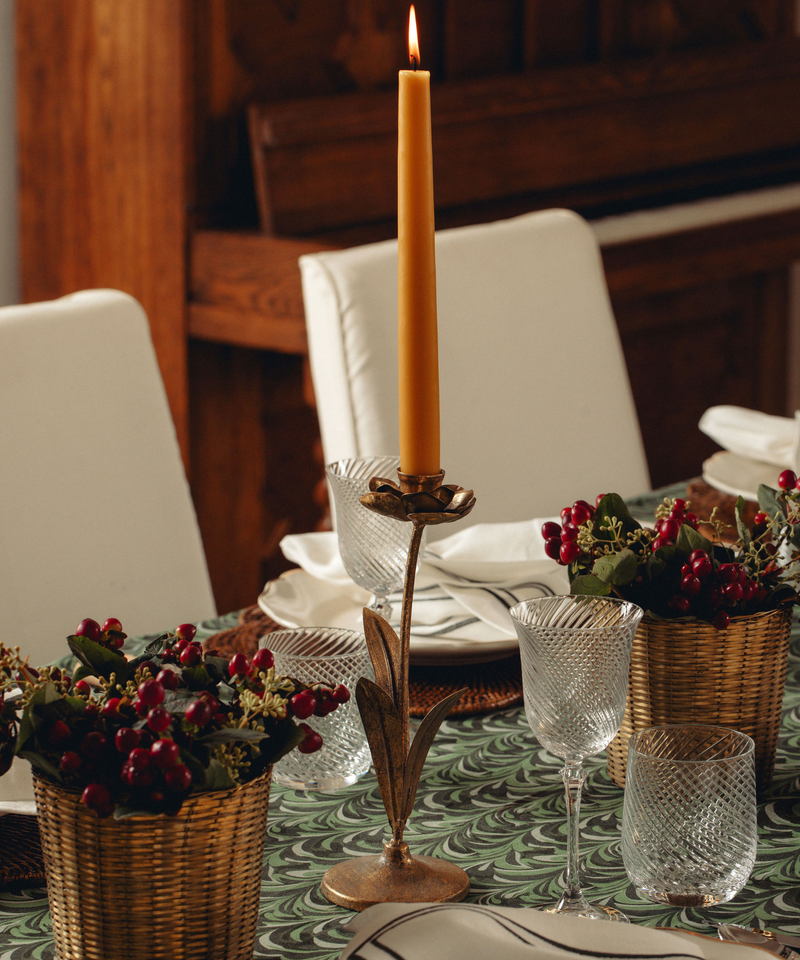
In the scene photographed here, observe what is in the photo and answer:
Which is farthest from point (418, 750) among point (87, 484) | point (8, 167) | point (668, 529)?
point (8, 167)

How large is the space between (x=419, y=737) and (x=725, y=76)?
275 cm

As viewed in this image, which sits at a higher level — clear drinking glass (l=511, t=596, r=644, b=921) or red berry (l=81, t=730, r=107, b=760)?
red berry (l=81, t=730, r=107, b=760)

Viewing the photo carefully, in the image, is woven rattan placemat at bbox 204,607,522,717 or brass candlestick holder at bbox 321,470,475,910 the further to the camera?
woven rattan placemat at bbox 204,607,522,717

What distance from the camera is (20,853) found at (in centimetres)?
71

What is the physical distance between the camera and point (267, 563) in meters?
2.66

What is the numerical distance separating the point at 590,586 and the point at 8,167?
2.16 meters

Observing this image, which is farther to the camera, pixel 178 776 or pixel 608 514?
pixel 608 514

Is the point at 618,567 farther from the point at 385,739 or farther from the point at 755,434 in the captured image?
the point at 755,434

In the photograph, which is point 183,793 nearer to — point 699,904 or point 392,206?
point 699,904

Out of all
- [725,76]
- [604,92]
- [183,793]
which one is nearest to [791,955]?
[183,793]

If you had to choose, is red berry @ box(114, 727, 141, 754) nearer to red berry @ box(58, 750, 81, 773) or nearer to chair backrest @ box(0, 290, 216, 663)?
red berry @ box(58, 750, 81, 773)

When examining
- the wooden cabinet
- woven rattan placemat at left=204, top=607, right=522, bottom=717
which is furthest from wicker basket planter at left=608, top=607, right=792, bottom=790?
the wooden cabinet

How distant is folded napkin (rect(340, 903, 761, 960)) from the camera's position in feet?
1.80

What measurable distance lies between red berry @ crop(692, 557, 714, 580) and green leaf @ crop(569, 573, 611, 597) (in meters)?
0.05
